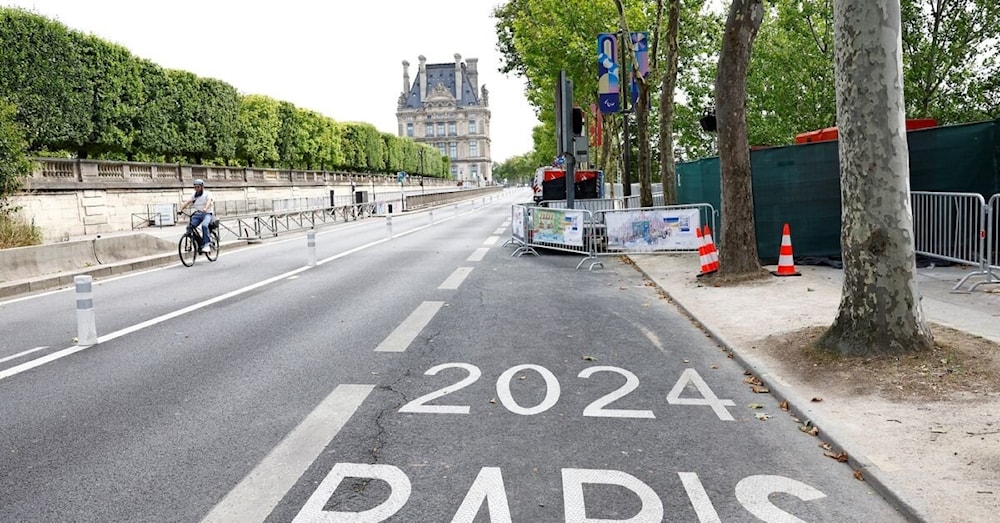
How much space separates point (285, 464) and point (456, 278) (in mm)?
9649

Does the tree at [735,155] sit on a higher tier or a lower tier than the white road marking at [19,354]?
higher

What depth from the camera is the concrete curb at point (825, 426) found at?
3.86 m

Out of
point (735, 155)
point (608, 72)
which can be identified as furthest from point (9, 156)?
point (608, 72)

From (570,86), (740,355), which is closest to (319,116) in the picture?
(570,86)

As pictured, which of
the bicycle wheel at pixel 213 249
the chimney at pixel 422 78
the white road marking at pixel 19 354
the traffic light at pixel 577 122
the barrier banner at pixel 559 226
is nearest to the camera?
the white road marking at pixel 19 354

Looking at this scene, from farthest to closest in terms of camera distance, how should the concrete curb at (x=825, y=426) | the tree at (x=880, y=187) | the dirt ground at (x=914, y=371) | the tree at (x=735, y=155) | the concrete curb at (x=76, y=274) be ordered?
the concrete curb at (x=76, y=274) < the tree at (x=735, y=155) < the tree at (x=880, y=187) < the dirt ground at (x=914, y=371) < the concrete curb at (x=825, y=426)

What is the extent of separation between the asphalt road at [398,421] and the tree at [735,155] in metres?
2.23

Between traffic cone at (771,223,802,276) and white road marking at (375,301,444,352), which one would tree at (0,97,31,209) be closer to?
white road marking at (375,301,444,352)

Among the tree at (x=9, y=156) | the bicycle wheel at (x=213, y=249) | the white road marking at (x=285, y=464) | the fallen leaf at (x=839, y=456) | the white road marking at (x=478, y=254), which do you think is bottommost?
the fallen leaf at (x=839, y=456)

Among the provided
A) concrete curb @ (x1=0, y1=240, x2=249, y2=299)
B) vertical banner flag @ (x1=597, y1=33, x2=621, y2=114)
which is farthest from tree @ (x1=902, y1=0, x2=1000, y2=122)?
concrete curb @ (x1=0, y1=240, x2=249, y2=299)

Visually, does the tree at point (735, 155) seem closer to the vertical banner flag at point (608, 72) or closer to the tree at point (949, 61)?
the vertical banner flag at point (608, 72)

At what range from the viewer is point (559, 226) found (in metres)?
18.0

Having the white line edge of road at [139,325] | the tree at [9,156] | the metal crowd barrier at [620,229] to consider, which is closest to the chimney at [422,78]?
the metal crowd barrier at [620,229]

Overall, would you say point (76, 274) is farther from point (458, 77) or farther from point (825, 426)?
point (458, 77)
